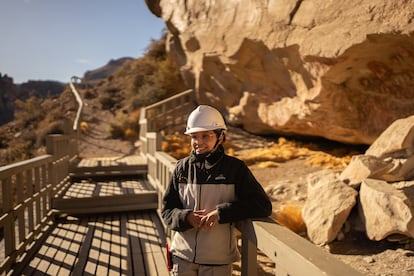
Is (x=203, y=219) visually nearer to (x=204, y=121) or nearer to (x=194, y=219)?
(x=194, y=219)

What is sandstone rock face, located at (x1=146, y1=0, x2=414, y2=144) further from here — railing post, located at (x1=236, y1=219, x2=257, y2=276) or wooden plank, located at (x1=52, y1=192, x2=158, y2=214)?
railing post, located at (x1=236, y1=219, x2=257, y2=276)

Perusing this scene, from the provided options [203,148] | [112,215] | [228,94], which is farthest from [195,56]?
[203,148]

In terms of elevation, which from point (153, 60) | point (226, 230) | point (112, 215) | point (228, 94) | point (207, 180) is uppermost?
point (153, 60)

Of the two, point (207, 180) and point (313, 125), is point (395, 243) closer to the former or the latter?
point (207, 180)

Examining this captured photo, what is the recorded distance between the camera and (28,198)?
4426mm

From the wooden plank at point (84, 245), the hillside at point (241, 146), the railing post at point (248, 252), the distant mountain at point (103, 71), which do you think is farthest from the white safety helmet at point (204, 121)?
the distant mountain at point (103, 71)

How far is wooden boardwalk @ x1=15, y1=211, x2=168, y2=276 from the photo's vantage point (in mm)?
3836

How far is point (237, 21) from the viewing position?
9.39 metres

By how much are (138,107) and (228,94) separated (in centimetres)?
973

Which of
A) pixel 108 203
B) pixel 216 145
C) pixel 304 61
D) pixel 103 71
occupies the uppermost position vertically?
pixel 103 71

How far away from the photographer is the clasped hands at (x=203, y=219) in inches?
74.9

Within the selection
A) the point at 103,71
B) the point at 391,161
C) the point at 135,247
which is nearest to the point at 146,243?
the point at 135,247

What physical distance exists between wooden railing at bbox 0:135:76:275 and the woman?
8.02 ft

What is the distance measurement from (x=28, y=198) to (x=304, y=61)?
6.07 m
